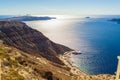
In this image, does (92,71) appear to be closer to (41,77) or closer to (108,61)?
(108,61)

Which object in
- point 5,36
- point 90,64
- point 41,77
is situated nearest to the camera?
point 41,77


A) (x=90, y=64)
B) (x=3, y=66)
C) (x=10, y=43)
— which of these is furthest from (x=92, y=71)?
(x=3, y=66)

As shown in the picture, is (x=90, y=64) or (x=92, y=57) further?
(x=92, y=57)

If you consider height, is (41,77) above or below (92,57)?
above

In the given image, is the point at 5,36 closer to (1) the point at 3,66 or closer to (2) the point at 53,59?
(2) the point at 53,59

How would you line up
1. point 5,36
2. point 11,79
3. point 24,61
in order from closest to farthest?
point 11,79 < point 24,61 < point 5,36

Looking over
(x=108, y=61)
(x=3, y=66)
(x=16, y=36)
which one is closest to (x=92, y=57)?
(x=108, y=61)

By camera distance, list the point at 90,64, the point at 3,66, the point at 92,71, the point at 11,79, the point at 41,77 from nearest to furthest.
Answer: the point at 11,79 → the point at 3,66 → the point at 41,77 → the point at 92,71 → the point at 90,64

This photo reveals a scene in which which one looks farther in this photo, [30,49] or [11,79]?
[30,49]

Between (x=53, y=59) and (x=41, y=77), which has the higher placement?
(x=41, y=77)
